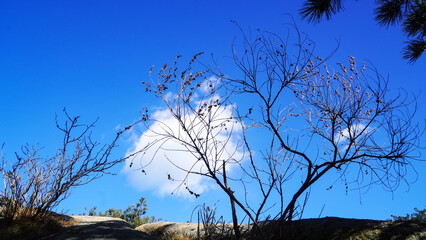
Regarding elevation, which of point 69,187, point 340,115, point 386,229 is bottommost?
point 386,229

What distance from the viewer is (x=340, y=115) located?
512 centimetres

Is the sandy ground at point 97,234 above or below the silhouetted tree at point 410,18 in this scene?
below

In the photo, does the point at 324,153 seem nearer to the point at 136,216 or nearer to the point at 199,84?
the point at 199,84

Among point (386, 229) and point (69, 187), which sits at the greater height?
point (69, 187)

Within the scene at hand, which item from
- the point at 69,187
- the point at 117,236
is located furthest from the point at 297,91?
the point at 69,187

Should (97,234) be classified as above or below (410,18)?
below

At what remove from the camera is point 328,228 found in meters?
5.02

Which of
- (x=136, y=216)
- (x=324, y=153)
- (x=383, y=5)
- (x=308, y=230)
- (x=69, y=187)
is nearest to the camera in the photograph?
(x=308, y=230)

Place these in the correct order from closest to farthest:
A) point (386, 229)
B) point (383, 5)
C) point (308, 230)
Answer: point (386, 229) < point (308, 230) < point (383, 5)

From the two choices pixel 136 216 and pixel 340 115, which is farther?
pixel 136 216

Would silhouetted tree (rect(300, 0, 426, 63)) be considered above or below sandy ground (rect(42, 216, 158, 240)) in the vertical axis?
above

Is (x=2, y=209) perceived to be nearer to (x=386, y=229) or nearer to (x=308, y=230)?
(x=308, y=230)

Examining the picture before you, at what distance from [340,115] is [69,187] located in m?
4.90

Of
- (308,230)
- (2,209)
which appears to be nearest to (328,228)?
(308,230)
